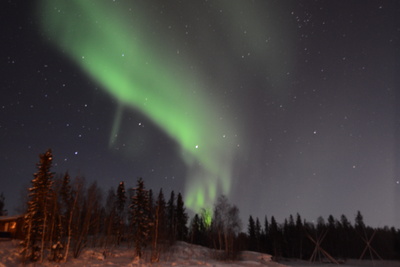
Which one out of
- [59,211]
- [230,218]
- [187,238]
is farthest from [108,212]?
[187,238]

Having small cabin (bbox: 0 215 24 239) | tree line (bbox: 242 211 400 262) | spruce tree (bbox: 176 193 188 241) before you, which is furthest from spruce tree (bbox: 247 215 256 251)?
small cabin (bbox: 0 215 24 239)

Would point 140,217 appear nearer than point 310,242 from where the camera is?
Yes

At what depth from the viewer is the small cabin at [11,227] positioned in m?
42.2

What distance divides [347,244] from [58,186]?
90.3 m

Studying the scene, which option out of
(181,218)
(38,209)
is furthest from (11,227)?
(181,218)

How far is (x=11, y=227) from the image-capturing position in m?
43.7

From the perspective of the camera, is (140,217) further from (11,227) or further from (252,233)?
(252,233)

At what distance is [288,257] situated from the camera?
85750mm

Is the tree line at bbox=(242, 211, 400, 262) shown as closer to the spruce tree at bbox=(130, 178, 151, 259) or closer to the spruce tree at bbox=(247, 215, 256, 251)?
the spruce tree at bbox=(247, 215, 256, 251)

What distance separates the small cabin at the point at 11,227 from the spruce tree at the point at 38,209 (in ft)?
37.9

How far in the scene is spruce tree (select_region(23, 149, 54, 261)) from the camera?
1195 inches

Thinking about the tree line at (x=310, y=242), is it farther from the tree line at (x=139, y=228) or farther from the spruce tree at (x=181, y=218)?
the spruce tree at (x=181, y=218)

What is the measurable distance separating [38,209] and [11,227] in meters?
16.7

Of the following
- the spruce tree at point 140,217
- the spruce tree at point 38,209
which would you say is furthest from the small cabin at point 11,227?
the spruce tree at point 140,217
